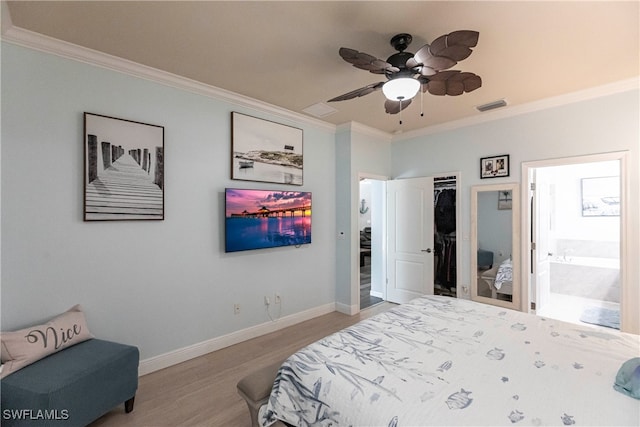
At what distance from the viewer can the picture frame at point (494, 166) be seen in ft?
12.1

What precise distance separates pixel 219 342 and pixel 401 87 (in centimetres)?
303

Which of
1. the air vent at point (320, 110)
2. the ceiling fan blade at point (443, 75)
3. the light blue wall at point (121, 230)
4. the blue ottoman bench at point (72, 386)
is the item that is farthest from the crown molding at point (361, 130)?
the blue ottoman bench at point (72, 386)

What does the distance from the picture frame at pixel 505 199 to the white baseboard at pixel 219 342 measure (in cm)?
277

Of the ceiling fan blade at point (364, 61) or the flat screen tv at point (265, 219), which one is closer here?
the ceiling fan blade at point (364, 61)

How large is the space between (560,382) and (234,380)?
2326 mm

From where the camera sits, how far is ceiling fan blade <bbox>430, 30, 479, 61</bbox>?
159 centimetres

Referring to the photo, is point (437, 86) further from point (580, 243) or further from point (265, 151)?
point (580, 243)

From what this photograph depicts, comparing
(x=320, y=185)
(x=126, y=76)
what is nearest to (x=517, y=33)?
(x=320, y=185)

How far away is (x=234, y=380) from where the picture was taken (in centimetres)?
254

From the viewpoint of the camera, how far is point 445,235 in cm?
423

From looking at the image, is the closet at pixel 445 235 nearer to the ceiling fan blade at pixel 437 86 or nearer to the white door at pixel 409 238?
the white door at pixel 409 238

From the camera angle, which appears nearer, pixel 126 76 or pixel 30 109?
pixel 30 109

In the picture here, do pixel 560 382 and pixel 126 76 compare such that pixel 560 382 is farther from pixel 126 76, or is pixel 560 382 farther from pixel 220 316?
pixel 126 76

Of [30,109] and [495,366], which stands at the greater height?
[30,109]
